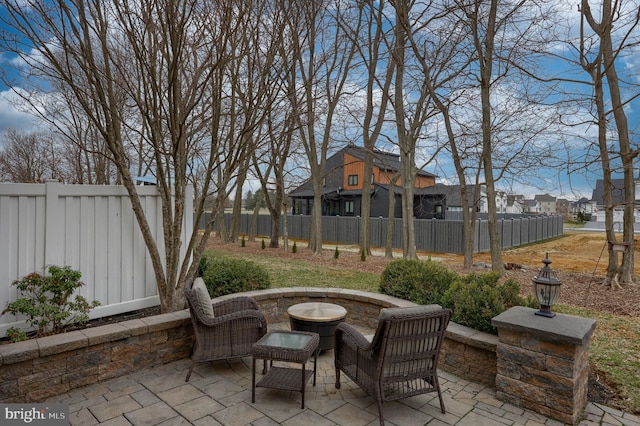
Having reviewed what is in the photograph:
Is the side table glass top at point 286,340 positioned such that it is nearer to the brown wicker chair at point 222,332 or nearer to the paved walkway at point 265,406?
the brown wicker chair at point 222,332

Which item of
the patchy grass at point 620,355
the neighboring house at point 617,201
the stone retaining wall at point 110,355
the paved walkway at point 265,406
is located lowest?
the paved walkway at point 265,406

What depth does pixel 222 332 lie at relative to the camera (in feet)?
11.4

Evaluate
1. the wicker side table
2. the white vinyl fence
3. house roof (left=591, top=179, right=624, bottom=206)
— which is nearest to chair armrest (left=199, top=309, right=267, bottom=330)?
the wicker side table

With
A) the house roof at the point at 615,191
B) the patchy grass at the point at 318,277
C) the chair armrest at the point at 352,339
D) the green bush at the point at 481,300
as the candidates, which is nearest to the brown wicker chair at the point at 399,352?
the chair armrest at the point at 352,339

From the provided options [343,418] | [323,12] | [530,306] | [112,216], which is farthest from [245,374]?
[323,12]

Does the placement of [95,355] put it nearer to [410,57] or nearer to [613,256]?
[613,256]

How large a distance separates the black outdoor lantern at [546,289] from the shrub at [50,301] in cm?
427

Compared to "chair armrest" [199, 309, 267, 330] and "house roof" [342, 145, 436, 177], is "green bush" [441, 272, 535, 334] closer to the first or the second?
"chair armrest" [199, 309, 267, 330]

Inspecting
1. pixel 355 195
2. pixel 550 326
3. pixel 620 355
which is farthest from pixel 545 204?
pixel 550 326

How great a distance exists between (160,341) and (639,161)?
8.49 meters

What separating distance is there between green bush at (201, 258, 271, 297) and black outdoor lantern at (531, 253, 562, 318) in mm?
3387

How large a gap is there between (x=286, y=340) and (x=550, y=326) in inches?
85.0

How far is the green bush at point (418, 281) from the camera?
15.2 feet

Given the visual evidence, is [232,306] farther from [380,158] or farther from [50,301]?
[380,158]
